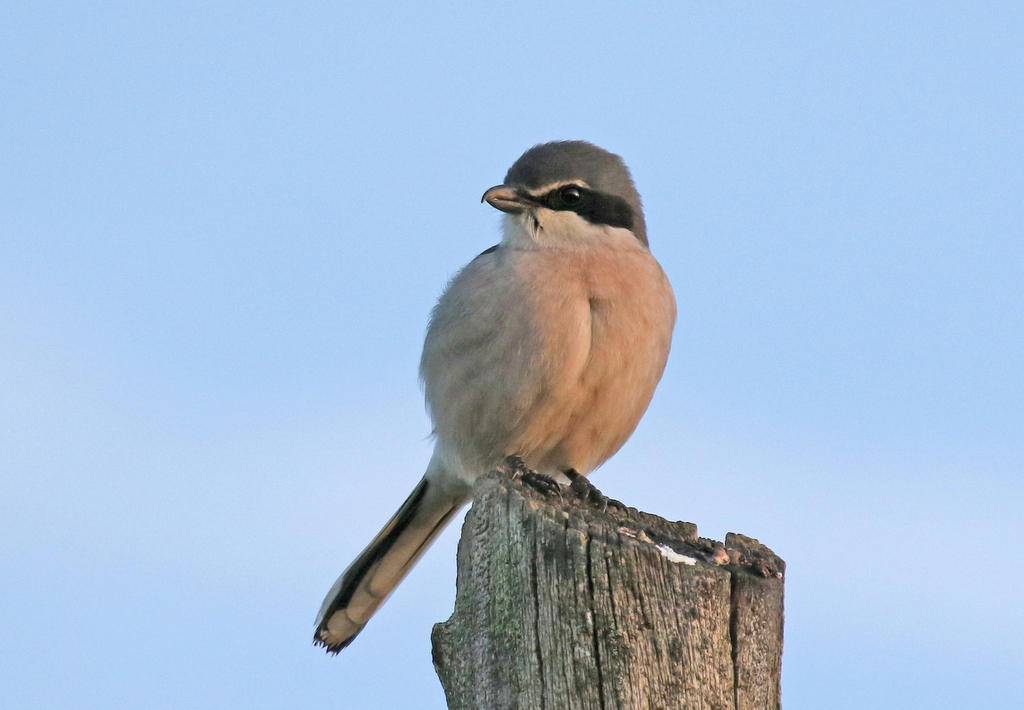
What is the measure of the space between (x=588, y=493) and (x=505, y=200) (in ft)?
5.97

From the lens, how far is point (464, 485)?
6711 mm

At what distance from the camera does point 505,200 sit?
6.48 metres

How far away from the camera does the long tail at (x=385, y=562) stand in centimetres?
598

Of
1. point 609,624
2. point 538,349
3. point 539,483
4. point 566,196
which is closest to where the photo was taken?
point 609,624

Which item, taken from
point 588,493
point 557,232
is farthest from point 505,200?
point 588,493

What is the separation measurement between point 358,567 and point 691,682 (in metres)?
3.31

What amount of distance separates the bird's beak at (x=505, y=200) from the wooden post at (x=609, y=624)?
3.14m

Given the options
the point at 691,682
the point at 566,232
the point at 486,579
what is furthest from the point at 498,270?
the point at 691,682

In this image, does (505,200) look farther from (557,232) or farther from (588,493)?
(588,493)

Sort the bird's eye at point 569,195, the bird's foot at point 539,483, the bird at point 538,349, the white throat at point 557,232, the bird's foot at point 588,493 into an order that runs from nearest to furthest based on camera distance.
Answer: the bird's foot at point 539,483, the bird's foot at point 588,493, the bird at point 538,349, the white throat at point 557,232, the bird's eye at point 569,195

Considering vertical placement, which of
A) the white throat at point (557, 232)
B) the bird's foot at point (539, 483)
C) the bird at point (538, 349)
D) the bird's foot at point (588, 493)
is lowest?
the bird's foot at point (539, 483)

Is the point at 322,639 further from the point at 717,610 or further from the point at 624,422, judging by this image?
the point at 717,610

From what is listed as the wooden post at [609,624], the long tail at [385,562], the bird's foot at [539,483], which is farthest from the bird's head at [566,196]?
the wooden post at [609,624]

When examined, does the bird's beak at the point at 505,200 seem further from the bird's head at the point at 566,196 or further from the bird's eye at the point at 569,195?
the bird's eye at the point at 569,195
